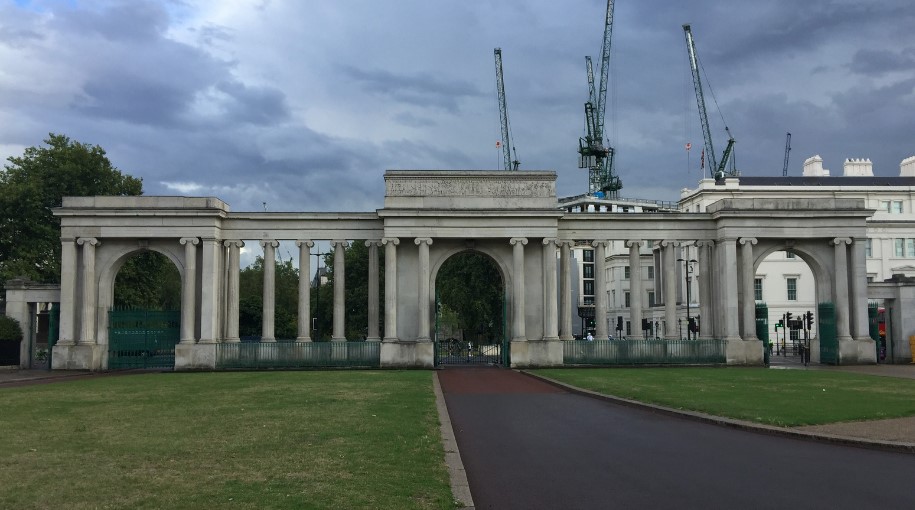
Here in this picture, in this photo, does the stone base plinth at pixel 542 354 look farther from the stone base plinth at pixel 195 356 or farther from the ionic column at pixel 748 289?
the stone base plinth at pixel 195 356

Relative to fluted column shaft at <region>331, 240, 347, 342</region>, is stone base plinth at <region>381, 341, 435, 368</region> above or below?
below

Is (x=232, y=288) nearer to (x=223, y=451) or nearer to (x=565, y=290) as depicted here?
(x=565, y=290)

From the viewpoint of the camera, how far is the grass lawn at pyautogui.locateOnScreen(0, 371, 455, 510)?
432 inches

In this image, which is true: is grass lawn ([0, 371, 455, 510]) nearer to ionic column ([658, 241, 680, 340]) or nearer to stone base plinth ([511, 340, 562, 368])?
stone base plinth ([511, 340, 562, 368])

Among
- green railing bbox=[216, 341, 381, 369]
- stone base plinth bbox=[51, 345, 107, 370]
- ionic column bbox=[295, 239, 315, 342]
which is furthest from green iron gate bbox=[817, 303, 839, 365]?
stone base plinth bbox=[51, 345, 107, 370]

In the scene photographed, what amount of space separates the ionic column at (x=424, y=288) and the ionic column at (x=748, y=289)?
57.2 ft

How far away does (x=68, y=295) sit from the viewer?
43.8 meters

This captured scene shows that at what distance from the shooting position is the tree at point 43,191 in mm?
57719

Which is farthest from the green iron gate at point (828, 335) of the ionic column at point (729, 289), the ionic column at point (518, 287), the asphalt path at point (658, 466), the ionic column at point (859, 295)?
the asphalt path at point (658, 466)

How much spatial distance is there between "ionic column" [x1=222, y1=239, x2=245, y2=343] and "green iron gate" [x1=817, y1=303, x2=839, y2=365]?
→ 32939 mm

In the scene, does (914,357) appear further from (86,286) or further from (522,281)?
(86,286)

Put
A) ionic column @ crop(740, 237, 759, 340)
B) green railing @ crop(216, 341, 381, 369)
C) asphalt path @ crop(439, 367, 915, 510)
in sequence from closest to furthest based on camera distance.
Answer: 1. asphalt path @ crop(439, 367, 915, 510)
2. green railing @ crop(216, 341, 381, 369)
3. ionic column @ crop(740, 237, 759, 340)

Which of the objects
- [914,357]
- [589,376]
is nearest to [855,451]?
[589,376]

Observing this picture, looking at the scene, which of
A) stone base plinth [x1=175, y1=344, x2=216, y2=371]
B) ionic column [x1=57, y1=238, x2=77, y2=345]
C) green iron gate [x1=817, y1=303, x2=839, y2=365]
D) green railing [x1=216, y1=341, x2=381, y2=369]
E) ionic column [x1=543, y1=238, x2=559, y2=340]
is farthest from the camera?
green iron gate [x1=817, y1=303, x2=839, y2=365]
